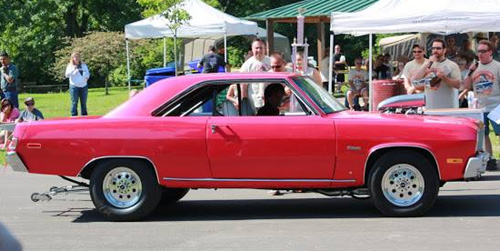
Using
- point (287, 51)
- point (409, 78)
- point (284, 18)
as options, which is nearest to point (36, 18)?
point (287, 51)

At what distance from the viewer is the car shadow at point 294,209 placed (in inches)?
336

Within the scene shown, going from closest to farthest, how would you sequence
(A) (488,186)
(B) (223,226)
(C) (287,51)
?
(B) (223,226)
(A) (488,186)
(C) (287,51)

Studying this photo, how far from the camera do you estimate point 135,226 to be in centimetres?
818

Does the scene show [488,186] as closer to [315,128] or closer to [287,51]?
[315,128]

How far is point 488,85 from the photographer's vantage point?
37.3ft

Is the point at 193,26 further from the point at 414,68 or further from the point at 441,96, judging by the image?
the point at 441,96

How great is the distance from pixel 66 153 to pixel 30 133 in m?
0.43

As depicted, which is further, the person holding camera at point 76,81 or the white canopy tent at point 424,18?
the person holding camera at point 76,81

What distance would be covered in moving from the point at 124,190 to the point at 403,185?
2836 mm

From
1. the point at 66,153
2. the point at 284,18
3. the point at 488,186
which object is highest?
the point at 284,18

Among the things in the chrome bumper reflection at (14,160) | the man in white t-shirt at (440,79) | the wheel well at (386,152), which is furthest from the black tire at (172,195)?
the man in white t-shirt at (440,79)

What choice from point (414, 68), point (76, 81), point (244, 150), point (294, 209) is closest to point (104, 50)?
point (76, 81)

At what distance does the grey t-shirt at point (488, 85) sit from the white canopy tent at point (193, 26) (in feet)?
33.5

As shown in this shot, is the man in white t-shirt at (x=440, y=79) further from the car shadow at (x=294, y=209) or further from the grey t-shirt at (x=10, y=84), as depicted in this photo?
the grey t-shirt at (x=10, y=84)
